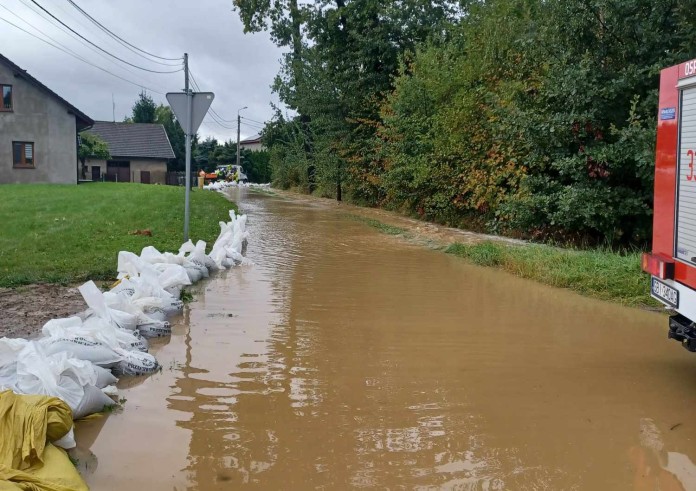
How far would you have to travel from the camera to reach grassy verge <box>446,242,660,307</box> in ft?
26.6

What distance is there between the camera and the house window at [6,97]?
33281 mm

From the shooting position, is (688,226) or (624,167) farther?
(624,167)

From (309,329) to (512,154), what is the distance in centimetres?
899

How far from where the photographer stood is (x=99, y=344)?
15.5ft

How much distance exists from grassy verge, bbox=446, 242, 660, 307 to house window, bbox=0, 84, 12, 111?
101ft

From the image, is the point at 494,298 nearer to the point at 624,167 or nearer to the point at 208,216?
the point at 624,167

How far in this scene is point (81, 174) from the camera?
155 ft

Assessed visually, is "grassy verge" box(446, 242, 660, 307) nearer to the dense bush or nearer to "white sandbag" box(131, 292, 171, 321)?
the dense bush

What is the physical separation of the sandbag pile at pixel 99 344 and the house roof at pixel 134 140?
4841 centimetres

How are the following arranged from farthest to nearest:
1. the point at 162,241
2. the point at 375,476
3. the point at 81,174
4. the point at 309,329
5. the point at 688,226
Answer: the point at 81,174, the point at 162,241, the point at 309,329, the point at 688,226, the point at 375,476

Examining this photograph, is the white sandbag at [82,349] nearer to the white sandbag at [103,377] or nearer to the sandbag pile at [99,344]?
the sandbag pile at [99,344]

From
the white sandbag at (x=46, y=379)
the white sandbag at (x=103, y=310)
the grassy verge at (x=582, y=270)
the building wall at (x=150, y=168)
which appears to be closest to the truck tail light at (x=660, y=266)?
the grassy verge at (x=582, y=270)

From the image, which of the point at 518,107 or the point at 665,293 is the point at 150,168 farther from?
the point at 665,293

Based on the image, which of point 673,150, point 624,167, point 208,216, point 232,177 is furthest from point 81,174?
point 673,150
